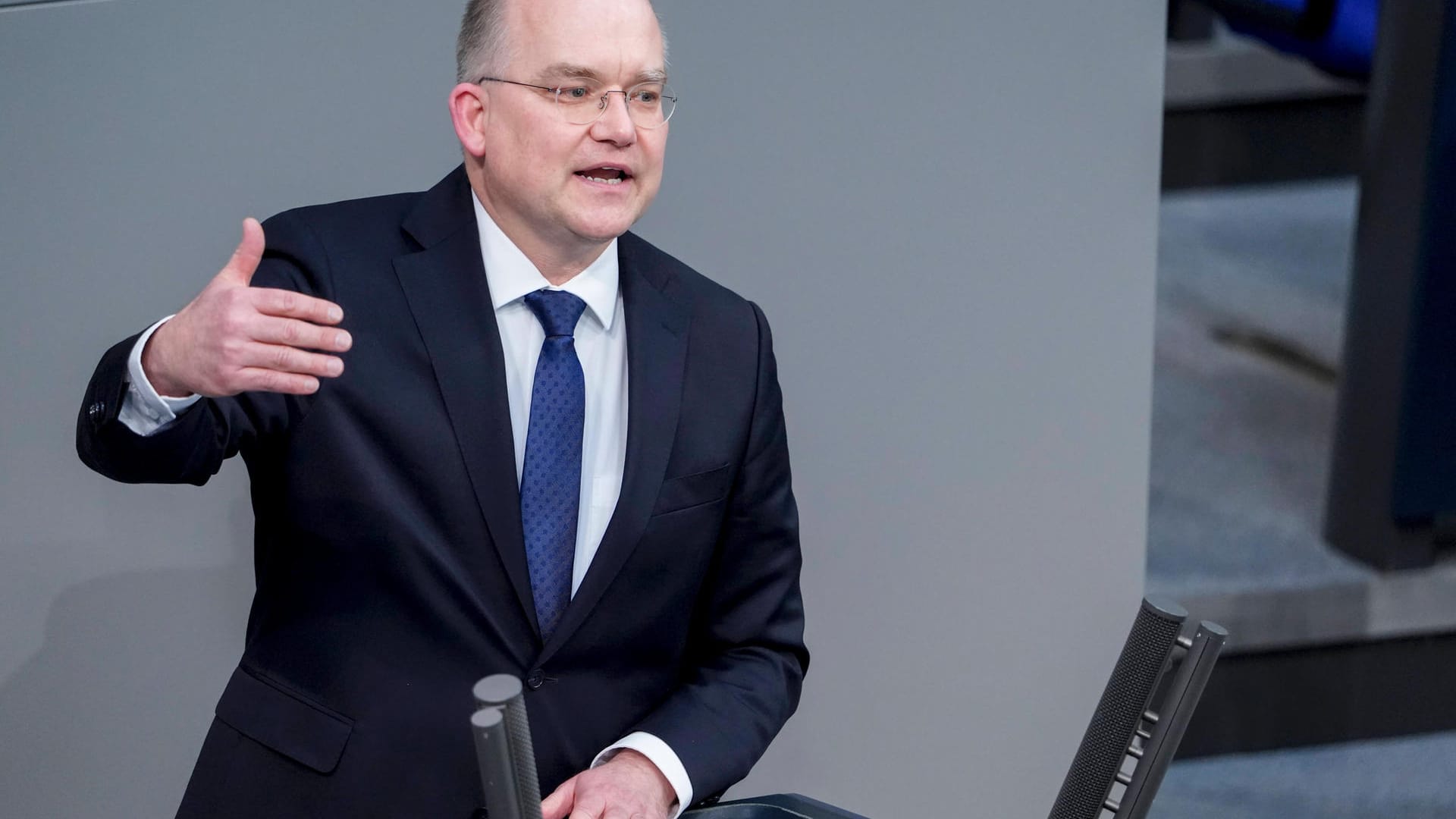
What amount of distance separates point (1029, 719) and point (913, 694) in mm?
190

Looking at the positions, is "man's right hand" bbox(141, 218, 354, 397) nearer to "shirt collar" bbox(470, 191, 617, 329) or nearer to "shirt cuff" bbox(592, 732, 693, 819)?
"shirt collar" bbox(470, 191, 617, 329)

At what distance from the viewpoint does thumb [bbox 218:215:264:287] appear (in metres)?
1.27

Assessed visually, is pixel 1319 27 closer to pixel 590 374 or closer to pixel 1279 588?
pixel 1279 588

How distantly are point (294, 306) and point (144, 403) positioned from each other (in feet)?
0.64

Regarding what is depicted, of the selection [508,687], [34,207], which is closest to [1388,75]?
[34,207]

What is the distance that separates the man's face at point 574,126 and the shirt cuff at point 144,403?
354 mm

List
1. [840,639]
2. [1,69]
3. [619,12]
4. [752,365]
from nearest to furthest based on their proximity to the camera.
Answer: [619,12]
[752,365]
[1,69]
[840,639]

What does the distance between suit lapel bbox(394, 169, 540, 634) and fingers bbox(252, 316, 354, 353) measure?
0.91 ft

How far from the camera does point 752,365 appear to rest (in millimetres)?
1652

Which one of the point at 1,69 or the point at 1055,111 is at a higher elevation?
the point at 1,69

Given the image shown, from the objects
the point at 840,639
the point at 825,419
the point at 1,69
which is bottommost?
the point at 840,639

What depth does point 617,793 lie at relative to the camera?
1470 millimetres

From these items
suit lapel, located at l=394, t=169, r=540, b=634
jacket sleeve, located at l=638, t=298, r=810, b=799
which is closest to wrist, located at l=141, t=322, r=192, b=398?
suit lapel, located at l=394, t=169, r=540, b=634

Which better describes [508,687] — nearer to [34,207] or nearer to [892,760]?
[34,207]
